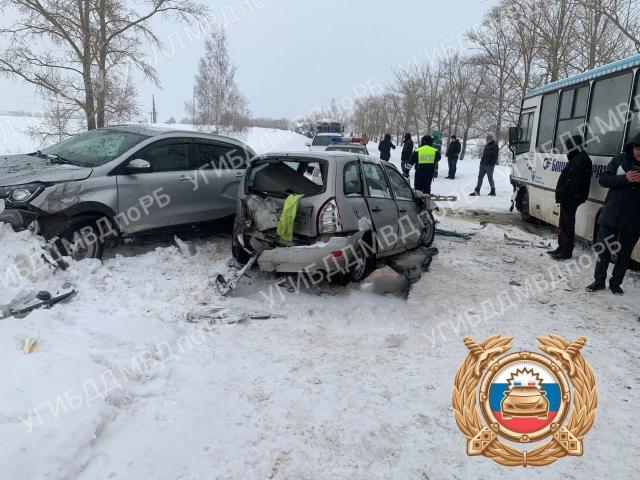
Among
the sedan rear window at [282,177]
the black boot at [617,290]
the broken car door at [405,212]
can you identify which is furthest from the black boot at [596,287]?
the sedan rear window at [282,177]

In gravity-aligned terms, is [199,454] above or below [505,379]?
below

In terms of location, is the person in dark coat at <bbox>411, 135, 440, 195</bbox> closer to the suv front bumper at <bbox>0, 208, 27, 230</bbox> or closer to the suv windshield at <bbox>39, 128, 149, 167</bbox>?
the suv windshield at <bbox>39, 128, 149, 167</bbox>

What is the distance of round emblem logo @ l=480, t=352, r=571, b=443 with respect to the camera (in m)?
2.83

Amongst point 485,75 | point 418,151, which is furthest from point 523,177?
point 485,75

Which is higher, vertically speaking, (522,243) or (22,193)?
(22,193)

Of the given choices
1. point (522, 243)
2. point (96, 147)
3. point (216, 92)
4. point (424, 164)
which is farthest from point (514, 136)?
point (216, 92)

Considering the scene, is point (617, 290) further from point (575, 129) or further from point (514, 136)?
point (514, 136)

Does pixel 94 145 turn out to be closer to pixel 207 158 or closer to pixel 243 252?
pixel 207 158

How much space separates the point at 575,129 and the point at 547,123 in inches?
50.7

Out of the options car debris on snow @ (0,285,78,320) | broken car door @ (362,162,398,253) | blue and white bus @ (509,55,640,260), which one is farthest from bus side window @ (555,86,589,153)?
car debris on snow @ (0,285,78,320)

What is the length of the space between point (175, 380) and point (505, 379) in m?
2.40

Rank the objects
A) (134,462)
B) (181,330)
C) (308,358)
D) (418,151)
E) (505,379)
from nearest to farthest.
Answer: (134,462)
(505,379)
(308,358)
(181,330)
(418,151)

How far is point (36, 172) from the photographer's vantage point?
199 inches

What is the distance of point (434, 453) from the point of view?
2.73m
